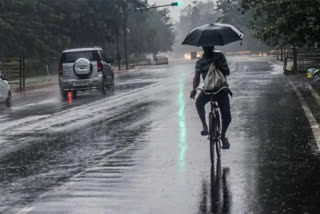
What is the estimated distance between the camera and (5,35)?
47281 mm

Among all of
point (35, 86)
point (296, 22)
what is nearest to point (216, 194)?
point (296, 22)

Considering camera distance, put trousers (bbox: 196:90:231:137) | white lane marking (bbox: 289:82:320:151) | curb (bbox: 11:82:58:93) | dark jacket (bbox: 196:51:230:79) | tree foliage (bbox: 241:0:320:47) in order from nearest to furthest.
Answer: dark jacket (bbox: 196:51:230:79)
trousers (bbox: 196:90:231:137)
white lane marking (bbox: 289:82:320:151)
tree foliage (bbox: 241:0:320:47)
curb (bbox: 11:82:58:93)

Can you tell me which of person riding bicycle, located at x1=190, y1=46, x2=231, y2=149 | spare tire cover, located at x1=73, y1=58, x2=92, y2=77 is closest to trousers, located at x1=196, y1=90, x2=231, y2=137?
person riding bicycle, located at x1=190, y1=46, x2=231, y2=149

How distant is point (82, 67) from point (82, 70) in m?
0.12

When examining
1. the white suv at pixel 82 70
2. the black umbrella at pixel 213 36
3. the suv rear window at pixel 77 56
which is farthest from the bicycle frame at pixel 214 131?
the suv rear window at pixel 77 56

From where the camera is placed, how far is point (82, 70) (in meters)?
26.2

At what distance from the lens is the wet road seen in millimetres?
6938

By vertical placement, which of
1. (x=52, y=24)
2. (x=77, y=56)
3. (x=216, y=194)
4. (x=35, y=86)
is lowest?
(x=216, y=194)

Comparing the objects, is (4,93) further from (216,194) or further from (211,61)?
(216,194)

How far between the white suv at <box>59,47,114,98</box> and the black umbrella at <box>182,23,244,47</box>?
1649 centimetres

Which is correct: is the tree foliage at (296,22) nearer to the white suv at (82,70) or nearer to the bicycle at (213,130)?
the white suv at (82,70)

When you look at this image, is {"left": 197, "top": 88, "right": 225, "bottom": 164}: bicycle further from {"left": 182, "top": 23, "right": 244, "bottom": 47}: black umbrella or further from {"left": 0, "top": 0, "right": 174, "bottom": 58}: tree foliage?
{"left": 0, "top": 0, "right": 174, "bottom": 58}: tree foliage

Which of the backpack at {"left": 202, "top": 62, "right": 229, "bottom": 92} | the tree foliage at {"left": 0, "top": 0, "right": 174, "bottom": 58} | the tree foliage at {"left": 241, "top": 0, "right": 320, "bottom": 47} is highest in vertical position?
the tree foliage at {"left": 0, "top": 0, "right": 174, "bottom": 58}

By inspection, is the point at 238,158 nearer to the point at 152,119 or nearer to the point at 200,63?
the point at 200,63
